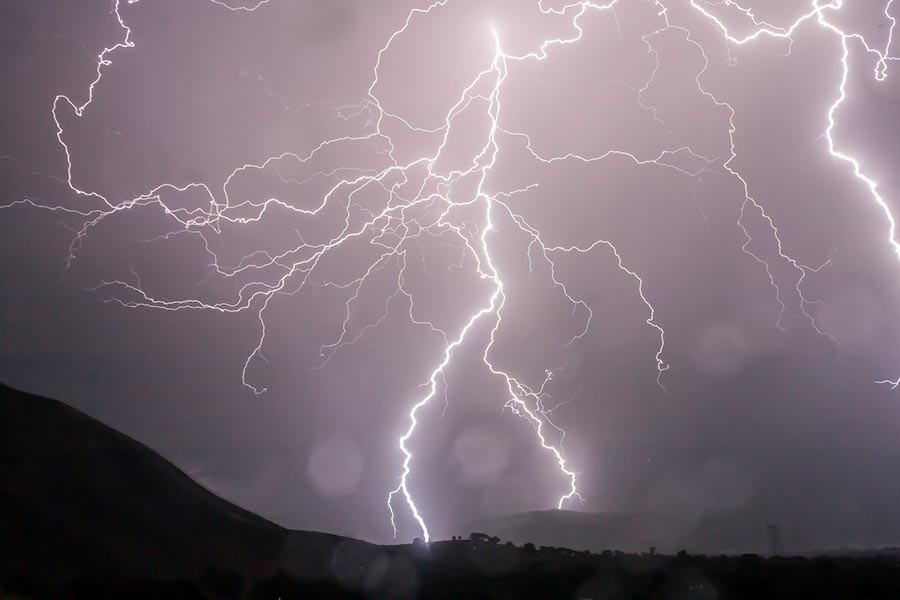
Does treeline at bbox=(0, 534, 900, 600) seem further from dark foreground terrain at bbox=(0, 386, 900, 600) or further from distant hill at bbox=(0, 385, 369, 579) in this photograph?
distant hill at bbox=(0, 385, 369, 579)

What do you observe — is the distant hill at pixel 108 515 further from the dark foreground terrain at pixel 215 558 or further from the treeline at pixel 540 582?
the treeline at pixel 540 582

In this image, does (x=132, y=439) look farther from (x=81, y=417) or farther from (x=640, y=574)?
(x=640, y=574)

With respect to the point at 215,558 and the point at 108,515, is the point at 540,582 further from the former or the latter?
the point at 108,515

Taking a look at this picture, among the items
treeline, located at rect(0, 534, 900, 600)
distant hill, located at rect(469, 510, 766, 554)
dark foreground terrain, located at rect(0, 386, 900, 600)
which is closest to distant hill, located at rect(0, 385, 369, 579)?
dark foreground terrain, located at rect(0, 386, 900, 600)

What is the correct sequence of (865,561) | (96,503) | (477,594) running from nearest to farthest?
(477,594)
(865,561)
(96,503)

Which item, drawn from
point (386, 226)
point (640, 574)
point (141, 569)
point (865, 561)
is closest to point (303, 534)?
point (141, 569)

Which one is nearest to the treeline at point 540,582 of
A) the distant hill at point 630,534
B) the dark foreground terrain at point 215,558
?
the dark foreground terrain at point 215,558
